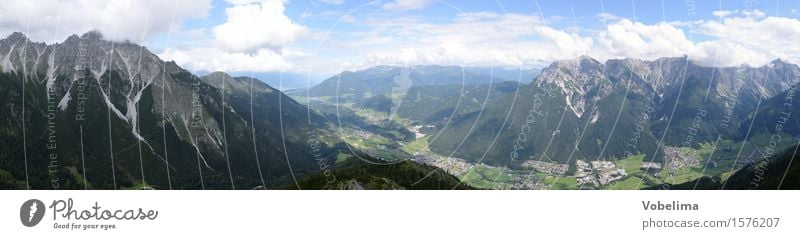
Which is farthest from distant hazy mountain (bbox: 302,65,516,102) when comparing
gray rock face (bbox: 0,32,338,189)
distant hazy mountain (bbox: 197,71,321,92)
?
gray rock face (bbox: 0,32,338,189)

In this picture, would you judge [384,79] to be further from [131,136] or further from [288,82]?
[131,136]

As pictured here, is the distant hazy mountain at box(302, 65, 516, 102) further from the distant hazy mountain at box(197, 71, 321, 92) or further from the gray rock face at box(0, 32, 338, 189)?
the gray rock face at box(0, 32, 338, 189)

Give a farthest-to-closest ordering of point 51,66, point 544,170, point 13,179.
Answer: point 51,66 → point 544,170 → point 13,179

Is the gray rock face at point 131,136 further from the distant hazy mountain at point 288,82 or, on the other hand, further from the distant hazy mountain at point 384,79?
the distant hazy mountain at point 288,82

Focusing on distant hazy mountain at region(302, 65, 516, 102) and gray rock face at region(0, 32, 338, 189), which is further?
gray rock face at region(0, 32, 338, 189)

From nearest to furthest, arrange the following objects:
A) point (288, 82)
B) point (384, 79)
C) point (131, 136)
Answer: point (288, 82)
point (384, 79)
point (131, 136)

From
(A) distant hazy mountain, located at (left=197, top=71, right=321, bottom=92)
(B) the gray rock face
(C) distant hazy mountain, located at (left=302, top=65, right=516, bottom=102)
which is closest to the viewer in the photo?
(A) distant hazy mountain, located at (left=197, top=71, right=321, bottom=92)

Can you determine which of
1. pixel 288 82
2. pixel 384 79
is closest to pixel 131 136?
pixel 384 79

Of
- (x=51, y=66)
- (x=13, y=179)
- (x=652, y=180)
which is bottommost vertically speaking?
(x=652, y=180)

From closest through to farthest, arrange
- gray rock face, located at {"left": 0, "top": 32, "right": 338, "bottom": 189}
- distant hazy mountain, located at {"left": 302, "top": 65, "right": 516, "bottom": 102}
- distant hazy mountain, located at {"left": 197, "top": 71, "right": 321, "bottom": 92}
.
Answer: distant hazy mountain, located at {"left": 197, "top": 71, "right": 321, "bottom": 92} → distant hazy mountain, located at {"left": 302, "top": 65, "right": 516, "bottom": 102} → gray rock face, located at {"left": 0, "top": 32, "right": 338, "bottom": 189}
